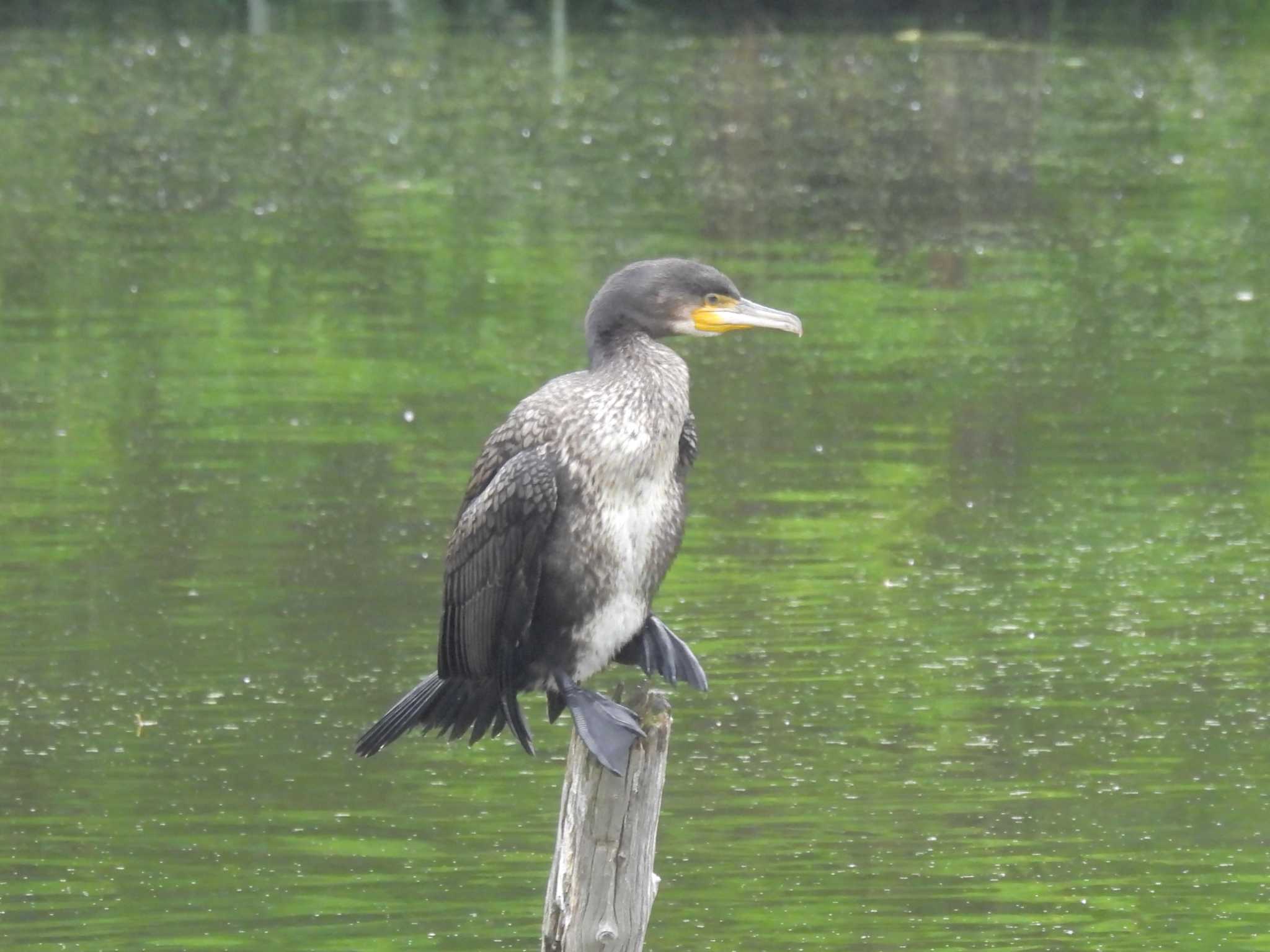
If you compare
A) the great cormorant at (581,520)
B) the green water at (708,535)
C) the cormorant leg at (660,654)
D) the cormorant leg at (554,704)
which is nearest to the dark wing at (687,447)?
the great cormorant at (581,520)

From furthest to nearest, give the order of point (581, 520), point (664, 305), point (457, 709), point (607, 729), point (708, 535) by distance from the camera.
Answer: point (708, 535)
point (457, 709)
point (664, 305)
point (581, 520)
point (607, 729)

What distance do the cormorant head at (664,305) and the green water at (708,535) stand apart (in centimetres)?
178

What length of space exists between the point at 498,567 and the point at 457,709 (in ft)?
1.22

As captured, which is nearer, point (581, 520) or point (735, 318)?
point (581, 520)

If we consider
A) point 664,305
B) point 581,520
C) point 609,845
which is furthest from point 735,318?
point 609,845

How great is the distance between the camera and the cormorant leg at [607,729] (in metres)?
4.64

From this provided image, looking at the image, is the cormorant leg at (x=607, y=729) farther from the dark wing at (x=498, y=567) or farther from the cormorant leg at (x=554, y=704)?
the cormorant leg at (x=554, y=704)

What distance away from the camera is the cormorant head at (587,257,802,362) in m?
5.15

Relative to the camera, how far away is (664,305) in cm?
515

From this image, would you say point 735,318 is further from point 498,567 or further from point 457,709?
point 457,709

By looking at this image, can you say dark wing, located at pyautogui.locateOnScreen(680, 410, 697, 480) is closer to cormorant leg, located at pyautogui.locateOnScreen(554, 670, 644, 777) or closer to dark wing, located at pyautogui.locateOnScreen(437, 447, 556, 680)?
dark wing, located at pyautogui.locateOnScreen(437, 447, 556, 680)

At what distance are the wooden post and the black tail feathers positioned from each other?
455 millimetres

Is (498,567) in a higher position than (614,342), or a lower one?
lower

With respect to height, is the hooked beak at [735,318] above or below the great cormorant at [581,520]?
above
